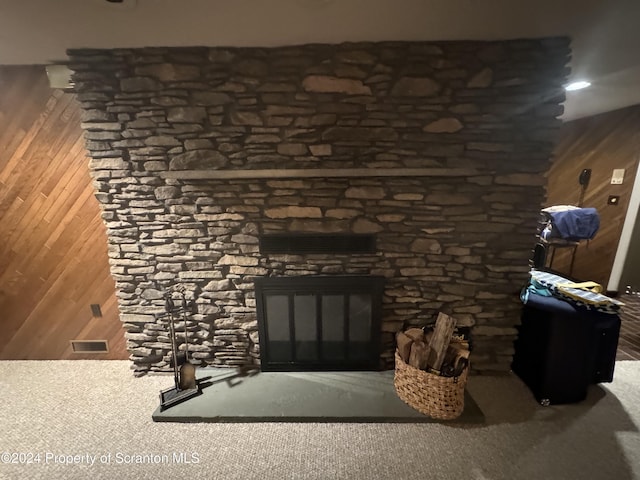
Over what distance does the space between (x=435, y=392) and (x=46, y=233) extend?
3.11m

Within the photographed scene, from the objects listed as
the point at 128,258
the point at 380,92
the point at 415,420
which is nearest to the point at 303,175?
the point at 380,92

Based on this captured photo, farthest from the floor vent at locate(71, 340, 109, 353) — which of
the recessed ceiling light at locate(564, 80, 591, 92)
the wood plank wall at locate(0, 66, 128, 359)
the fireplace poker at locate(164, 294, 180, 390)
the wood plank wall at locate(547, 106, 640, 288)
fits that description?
the wood plank wall at locate(547, 106, 640, 288)

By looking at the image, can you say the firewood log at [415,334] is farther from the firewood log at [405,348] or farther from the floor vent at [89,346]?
the floor vent at [89,346]

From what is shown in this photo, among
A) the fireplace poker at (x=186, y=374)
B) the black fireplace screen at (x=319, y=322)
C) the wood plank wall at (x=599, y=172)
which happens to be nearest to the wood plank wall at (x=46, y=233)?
the fireplace poker at (x=186, y=374)

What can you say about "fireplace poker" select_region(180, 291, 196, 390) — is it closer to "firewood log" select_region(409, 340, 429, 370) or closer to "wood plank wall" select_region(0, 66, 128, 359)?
"wood plank wall" select_region(0, 66, 128, 359)

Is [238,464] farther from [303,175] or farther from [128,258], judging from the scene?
[303,175]

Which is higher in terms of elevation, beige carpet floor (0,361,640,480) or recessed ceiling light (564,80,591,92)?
recessed ceiling light (564,80,591,92)

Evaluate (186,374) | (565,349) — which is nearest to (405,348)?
(565,349)

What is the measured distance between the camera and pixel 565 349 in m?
2.09

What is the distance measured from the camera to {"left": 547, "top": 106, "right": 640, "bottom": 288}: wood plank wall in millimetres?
3629

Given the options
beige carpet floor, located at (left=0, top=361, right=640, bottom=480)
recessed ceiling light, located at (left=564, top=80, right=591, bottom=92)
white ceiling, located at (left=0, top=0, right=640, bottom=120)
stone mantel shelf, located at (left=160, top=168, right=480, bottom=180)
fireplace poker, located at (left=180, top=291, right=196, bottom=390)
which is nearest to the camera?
white ceiling, located at (left=0, top=0, right=640, bottom=120)

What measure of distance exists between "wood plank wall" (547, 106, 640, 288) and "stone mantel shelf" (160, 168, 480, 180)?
9.57 feet

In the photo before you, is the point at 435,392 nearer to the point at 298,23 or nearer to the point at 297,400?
the point at 297,400

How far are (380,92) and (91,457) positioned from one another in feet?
9.25
